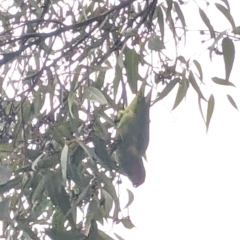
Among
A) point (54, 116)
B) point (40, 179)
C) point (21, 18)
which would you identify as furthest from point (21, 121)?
point (21, 18)

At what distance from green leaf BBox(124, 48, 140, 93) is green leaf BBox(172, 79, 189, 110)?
0.07 metres

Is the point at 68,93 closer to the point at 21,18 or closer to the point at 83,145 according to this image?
the point at 83,145

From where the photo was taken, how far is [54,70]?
100 cm

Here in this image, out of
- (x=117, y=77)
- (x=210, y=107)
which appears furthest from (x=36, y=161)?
(x=210, y=107)

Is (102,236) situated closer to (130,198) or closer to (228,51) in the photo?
(130,198)

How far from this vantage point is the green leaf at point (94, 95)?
2.95 ft

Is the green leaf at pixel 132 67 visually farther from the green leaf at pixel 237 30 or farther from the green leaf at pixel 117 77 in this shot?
the green leaf at pixel 237 30

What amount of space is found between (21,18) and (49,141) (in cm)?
41

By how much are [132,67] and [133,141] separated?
0.12m

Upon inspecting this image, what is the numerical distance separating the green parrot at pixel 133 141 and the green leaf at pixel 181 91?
0.08m

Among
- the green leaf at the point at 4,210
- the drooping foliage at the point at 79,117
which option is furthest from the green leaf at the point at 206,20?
the green leaf at the point at 4,210

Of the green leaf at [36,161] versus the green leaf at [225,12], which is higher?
the green leaf at [225,12]

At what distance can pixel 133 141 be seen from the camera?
876mm

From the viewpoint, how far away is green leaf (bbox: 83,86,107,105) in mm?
900
